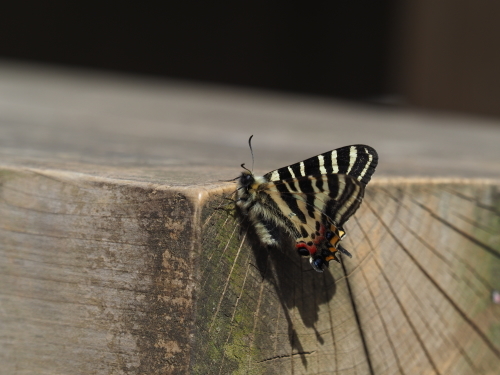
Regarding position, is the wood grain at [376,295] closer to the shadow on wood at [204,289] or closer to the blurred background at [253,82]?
the shadow on wood at [204,289]

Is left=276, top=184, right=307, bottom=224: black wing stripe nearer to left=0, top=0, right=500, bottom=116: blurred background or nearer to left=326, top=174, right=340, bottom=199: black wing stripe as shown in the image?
left=326, top=174, right=340, bottom=199: black wing stripe

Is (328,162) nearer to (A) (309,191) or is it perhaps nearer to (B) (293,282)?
(A) (309,191)

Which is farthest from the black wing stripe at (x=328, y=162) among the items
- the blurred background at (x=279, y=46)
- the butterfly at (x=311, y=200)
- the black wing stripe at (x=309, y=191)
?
the blurred background at (x=279, y=46)

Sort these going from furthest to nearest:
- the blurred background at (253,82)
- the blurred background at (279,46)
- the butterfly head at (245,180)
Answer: the blurred background at (279,46) < the blurred background at (253,82) < the butterfly head at (245,180)

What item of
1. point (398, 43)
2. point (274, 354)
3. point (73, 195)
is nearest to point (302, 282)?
point (274, 354)

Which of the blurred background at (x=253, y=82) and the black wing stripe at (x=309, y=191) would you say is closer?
the black wing stripe at (x=309, y=191)

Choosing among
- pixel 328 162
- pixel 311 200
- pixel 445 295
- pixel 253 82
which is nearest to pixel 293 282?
pixel 311 200
